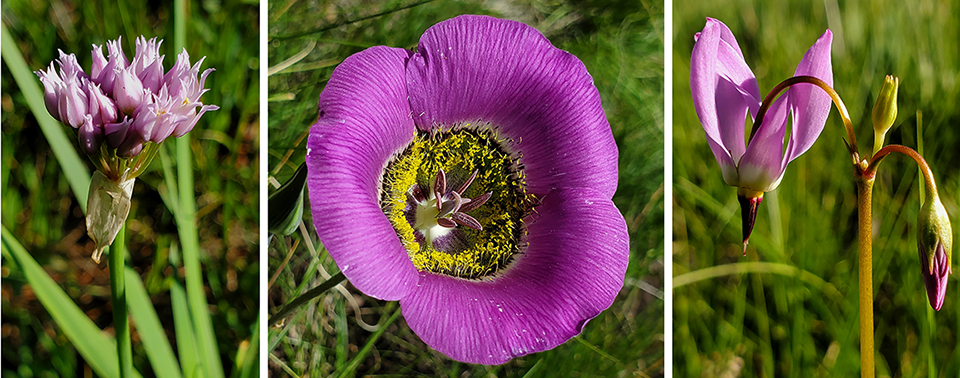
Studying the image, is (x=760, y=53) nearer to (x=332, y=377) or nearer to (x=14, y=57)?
(x=332, y=377)

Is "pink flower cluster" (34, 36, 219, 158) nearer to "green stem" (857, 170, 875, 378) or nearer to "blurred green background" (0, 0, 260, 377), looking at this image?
"blurred green background" (0, 0, 260, 377)

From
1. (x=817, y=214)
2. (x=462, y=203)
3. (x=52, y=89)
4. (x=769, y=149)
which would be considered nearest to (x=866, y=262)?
(x=769, y=149)

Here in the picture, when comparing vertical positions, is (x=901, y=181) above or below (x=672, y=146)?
below

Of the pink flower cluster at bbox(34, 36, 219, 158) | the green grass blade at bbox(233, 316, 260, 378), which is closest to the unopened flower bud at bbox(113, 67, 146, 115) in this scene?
the pink flower cluster at bbox(34, 36, 219, 158)

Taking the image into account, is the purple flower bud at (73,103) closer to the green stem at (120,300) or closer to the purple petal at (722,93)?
the green stem at (120,300)

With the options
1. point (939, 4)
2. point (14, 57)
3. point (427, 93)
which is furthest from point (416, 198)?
point (939, 4)

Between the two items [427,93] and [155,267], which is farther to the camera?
[155,267]

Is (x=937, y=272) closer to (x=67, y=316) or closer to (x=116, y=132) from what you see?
(x=116, y=132)

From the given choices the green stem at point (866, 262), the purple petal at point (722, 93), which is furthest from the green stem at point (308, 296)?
the green stem at point (866, 262)
